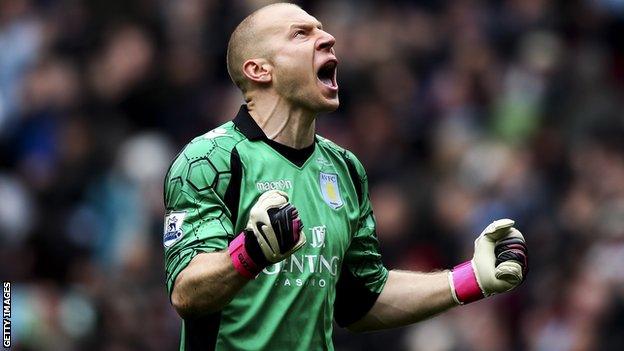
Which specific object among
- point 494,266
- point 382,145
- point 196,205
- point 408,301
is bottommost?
point 382,145

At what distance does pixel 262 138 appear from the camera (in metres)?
7.24

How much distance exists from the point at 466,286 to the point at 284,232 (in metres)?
1.26

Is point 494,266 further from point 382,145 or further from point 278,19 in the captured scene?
point 382,145

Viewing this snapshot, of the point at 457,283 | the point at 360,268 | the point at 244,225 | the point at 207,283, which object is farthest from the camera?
the point at 360,268

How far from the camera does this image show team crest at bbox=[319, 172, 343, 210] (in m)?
7.30

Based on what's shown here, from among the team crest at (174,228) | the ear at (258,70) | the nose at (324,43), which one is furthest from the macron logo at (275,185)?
the nose at (324,43)

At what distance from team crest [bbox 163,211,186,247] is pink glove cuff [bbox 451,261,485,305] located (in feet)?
4.39

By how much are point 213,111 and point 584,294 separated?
14.2 ft

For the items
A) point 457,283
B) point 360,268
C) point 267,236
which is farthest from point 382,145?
point 267,236

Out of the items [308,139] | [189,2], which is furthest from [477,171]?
[308,139]

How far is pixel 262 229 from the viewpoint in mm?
6477

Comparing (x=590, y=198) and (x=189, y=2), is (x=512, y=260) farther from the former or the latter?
(x=189, y=2)

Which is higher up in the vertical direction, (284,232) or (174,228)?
(284,232)

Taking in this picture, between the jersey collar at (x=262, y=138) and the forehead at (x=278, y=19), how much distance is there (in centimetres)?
38
